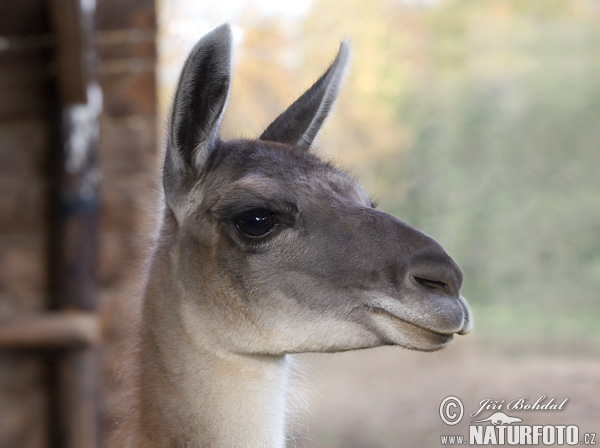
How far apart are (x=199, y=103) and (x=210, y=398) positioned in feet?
3.56

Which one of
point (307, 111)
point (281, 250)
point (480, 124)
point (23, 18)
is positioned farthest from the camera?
point (480, 124)

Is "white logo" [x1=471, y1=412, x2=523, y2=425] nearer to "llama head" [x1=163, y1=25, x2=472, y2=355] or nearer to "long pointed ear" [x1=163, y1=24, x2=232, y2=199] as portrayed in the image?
"llama head" [x1=163, y1=25, x2=472, y2=355]

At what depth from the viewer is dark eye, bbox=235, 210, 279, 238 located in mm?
2557

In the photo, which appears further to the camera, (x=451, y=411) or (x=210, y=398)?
(x=451, y=411)

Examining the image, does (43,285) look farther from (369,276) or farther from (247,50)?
(247,50)

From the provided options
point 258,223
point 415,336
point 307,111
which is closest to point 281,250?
point 258,223

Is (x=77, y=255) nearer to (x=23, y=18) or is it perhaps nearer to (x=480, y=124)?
(x=23, y=18)

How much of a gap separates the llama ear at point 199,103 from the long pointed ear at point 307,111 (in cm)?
46

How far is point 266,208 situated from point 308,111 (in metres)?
0.85

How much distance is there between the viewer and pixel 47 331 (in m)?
4.99

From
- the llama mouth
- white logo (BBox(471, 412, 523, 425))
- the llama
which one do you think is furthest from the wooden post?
the llama mouth

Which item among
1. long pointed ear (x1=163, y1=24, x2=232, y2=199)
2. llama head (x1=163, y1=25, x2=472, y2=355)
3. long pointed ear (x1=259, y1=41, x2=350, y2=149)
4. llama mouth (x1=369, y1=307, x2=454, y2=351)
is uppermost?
long pointed ear (x1=259, y1=41, x2=350, y2=149)

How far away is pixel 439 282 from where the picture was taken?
2.23 metres

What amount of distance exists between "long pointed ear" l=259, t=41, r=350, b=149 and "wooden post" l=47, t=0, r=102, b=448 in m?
2.40
